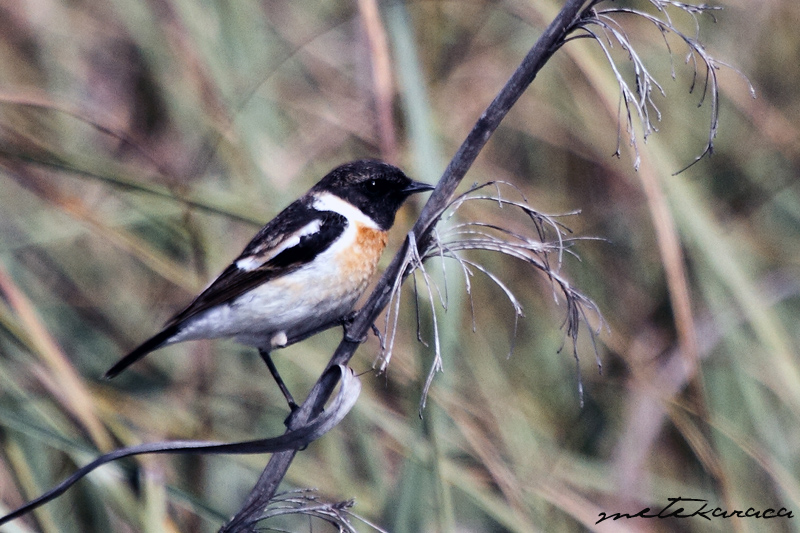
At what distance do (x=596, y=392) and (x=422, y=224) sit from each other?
2.24 m

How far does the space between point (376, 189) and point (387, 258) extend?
0.40 metres

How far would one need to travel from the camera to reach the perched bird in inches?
108

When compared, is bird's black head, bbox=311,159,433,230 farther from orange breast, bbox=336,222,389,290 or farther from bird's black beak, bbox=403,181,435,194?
orange breast, bbox=336,222,389,290

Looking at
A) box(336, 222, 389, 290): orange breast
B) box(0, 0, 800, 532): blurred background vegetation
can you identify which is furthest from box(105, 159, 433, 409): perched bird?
box(0, 0, 800, 532): blurred background vegetation

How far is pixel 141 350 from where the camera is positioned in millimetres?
2549

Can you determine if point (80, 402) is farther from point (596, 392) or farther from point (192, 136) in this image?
point (596, 392)

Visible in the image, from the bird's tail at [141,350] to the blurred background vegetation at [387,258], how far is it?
0.10m

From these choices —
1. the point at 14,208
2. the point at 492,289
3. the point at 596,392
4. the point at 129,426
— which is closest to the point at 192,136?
the point at 14,208

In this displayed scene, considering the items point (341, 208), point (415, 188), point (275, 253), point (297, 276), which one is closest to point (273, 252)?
point (275, 253)

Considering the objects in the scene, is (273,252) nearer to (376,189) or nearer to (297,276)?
(297,276)

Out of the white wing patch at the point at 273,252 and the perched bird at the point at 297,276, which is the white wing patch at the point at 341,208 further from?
the white wing patch at the point at 273,252

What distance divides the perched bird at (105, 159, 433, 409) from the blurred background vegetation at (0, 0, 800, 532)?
163 millimetres

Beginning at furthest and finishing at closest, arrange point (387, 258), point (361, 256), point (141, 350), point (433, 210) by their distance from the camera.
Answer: point (387, 258) < point (361, 256) < point (141, 350) < point (433, 210)

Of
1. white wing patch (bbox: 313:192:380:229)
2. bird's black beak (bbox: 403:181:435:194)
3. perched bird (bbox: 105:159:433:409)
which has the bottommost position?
perched bird (bbox: 105:159:433:409)
